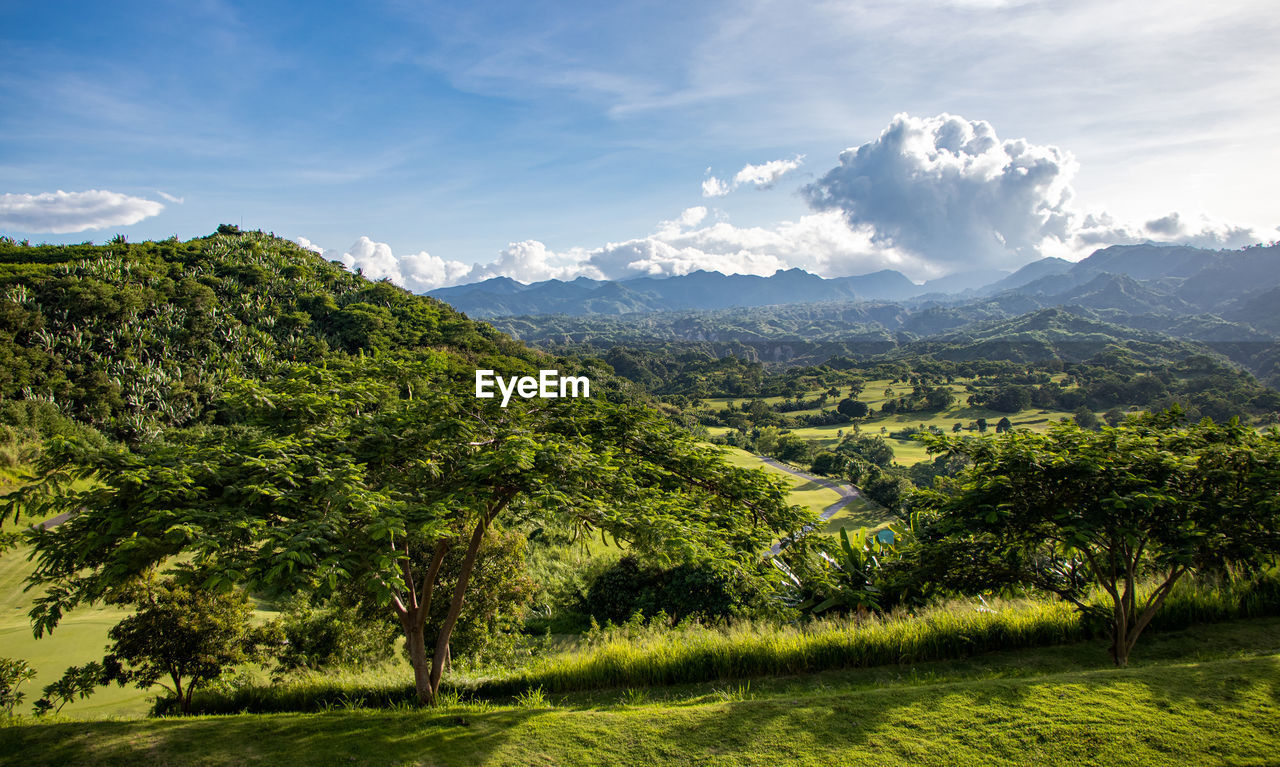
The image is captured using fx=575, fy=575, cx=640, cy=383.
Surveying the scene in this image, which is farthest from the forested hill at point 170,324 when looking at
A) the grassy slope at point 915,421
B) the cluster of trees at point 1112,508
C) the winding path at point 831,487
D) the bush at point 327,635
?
the grassy slope at point 915,421

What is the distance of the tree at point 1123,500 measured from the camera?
23.2 ft

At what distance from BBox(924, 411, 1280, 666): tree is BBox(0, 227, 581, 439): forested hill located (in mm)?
24565

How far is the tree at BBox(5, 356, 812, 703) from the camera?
594 cm

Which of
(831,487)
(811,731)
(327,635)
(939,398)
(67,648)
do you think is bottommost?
(831,487)

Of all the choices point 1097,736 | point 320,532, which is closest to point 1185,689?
point 1097,736

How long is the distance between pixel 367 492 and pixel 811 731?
5357 millimetres

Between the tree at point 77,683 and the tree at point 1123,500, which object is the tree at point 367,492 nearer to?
the tree at point 77,683

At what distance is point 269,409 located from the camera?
9094mm

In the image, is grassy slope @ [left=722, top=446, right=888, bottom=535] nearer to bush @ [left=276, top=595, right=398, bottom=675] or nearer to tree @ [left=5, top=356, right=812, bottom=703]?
bush @ [left=276, top=595, right=398, bottom=675]

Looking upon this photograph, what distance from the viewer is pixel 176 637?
31.4 ft

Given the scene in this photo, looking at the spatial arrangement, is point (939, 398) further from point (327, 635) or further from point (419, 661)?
point (419, 661)

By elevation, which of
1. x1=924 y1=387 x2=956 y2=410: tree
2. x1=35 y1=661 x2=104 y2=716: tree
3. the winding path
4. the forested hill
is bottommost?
the winding path

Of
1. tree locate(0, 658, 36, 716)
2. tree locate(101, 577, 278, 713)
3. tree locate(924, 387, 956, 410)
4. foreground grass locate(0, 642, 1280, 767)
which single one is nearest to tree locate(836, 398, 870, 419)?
tree locate(924, 387, 956, 410)

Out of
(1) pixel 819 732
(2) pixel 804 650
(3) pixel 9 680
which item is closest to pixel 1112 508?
(2) pixel 804 650
